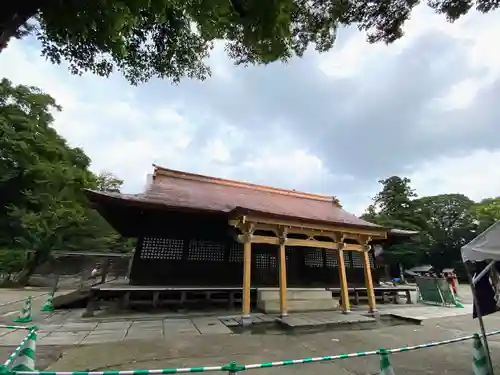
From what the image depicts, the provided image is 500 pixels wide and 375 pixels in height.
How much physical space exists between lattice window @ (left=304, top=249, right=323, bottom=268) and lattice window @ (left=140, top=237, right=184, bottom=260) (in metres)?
4.76

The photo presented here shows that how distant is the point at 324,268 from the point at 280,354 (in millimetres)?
7076

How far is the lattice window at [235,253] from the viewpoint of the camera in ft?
31.6

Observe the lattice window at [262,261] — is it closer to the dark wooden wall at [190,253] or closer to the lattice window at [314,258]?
the dark wooden wall at [190,253]

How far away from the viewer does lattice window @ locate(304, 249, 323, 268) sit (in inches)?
428

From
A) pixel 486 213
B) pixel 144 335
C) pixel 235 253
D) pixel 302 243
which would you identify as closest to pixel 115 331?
pixel 144 335

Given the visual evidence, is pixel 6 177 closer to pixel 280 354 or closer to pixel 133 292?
pixel 133 292

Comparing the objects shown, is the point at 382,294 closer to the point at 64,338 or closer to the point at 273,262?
the point at 273,262

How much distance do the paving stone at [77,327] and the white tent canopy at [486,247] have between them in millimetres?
6531

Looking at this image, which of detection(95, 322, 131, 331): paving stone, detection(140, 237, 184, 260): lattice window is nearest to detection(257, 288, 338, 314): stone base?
detection(140, 237, 184, 260): lattice window

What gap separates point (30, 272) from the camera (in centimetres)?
1773

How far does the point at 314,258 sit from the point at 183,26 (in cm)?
888

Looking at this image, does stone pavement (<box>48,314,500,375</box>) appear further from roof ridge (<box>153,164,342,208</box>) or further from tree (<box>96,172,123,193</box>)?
tree (<box>96,172,123,193</box>)

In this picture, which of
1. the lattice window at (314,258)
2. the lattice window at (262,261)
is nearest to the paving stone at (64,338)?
the lattice window at (262,261)

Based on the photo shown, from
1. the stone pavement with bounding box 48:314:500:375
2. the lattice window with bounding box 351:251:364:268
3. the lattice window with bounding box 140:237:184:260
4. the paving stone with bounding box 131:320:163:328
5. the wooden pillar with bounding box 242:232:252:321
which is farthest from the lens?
the lattice window with bounding box 351:251:364:268
